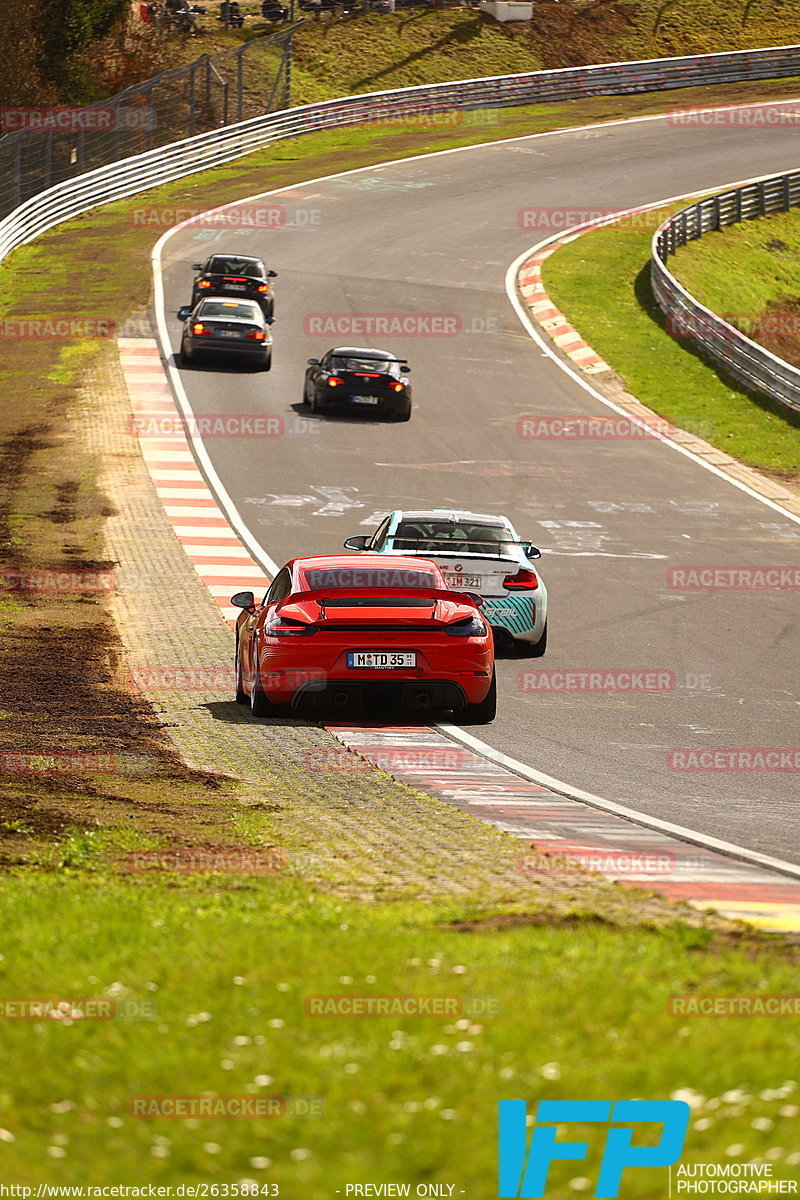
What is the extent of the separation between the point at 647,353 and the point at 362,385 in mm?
9984

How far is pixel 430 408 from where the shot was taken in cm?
3350

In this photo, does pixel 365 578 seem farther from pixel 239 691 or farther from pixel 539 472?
pixel 539 472

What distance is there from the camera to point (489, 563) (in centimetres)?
1661

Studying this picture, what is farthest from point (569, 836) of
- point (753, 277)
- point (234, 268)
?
point (753, 277)

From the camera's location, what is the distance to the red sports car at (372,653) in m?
13.0

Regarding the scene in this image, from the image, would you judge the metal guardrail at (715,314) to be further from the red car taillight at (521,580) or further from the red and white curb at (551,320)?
the red car taillight at (521,580)

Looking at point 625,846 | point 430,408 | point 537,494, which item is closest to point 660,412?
point 430,408

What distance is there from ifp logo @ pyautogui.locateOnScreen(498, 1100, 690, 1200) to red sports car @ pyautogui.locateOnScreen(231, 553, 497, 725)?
8606mm

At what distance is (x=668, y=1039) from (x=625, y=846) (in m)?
3.98

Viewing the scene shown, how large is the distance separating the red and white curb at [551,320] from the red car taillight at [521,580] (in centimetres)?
2174

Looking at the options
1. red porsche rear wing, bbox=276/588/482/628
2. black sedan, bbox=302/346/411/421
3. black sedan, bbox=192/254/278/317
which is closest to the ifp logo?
red porsche rear wing, bbox=276/588/482/628

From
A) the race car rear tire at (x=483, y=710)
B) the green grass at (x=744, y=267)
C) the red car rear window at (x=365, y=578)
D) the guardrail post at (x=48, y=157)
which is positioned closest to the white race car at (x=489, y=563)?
the red car rear window at (x=365, y=578)

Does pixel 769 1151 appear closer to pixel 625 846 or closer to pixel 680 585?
pixel 625 846

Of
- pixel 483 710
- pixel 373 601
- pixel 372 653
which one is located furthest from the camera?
pixel 483 710
